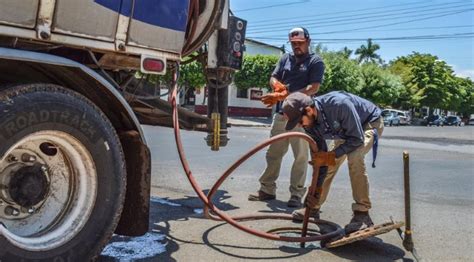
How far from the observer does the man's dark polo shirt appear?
19.2 ft

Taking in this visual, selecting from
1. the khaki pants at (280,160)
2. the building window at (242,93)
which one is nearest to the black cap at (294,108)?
the khaki pants at (280,160)

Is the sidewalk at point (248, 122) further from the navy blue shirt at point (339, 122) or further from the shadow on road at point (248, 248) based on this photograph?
the navy blue shirt at point (339, 122)

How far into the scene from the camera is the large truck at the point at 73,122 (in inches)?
110

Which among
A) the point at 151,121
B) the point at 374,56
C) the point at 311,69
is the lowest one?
the point at 151,121

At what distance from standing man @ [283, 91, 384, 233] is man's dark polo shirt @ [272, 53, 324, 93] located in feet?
3.67

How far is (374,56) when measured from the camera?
3369 inches

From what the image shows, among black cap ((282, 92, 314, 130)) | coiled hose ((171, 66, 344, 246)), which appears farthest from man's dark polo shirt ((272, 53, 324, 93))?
black cap ((282, 92, 314, 130))

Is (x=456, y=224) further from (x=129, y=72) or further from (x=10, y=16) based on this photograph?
(x=10, y=16)

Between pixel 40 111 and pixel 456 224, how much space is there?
14.2ft

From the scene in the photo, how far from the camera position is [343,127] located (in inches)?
170

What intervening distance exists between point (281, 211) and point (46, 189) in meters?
3.03

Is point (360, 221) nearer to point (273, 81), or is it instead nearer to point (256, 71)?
point (273, 81)

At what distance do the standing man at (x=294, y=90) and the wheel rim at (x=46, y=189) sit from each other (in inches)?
108

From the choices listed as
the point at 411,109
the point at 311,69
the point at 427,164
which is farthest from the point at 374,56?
the point at 311,69
